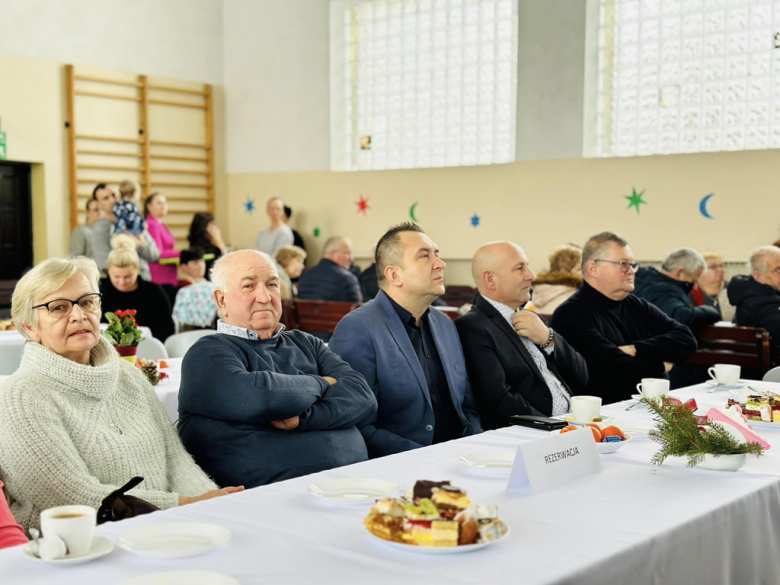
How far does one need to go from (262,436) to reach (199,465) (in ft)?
0.64

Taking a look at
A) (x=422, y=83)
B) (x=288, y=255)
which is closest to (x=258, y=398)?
(x=288, y=255)

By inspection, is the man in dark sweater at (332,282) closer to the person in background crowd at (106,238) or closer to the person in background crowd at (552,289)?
the person in background crowd at (106,238)

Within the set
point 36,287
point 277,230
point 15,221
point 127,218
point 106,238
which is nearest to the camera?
point 36,287

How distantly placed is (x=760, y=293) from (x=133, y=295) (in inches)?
145

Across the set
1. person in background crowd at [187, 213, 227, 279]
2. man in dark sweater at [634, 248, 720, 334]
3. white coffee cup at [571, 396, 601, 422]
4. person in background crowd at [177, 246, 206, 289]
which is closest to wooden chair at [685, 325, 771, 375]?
man in dark sweater at [634, 248, 720, 334]

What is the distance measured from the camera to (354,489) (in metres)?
1.77

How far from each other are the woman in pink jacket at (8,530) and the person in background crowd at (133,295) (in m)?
3.38

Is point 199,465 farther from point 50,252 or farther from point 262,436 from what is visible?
point 50,252

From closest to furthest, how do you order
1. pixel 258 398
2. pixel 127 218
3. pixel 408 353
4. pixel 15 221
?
pixel 258 398 < pixel 408 353 < pixel 127 218 < pixel 15 221

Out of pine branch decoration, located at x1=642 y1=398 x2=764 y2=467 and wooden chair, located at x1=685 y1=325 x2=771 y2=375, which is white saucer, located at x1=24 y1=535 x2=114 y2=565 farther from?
wooden chair, located at x1=685 y1=325 x2=771 y2=375

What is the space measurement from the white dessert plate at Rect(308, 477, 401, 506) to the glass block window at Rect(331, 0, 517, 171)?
25.8ft

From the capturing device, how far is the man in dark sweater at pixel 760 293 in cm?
504

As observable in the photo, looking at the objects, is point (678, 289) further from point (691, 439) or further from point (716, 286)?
point (691, 439)

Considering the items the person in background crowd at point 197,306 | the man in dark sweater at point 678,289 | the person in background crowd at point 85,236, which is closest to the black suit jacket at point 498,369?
the man in dark sweater at point 678,289
